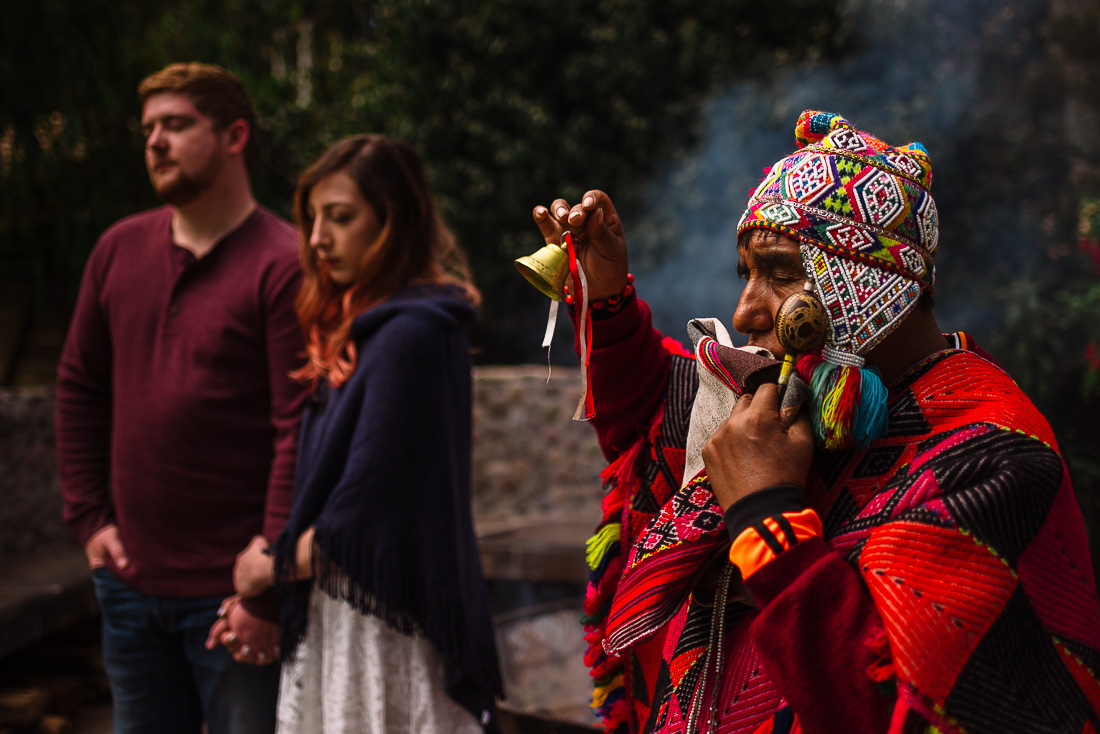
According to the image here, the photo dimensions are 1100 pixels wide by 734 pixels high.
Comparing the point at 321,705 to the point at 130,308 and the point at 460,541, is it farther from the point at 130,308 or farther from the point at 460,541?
the point at 130,308

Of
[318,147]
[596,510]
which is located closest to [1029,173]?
[596,510]

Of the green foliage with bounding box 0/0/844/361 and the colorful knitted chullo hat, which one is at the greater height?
the green foliage with bounding box 0/0/844/361

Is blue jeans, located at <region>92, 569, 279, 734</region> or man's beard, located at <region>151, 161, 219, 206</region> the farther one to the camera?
man's beard, located at <region>151, 161, 219, 206</region>

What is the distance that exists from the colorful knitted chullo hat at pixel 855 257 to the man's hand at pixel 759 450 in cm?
4

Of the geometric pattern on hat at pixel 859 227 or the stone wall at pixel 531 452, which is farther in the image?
the stone wall at pixel 531 452

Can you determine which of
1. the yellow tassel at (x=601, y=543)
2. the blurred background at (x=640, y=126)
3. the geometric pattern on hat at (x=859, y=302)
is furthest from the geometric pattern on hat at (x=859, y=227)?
the blurred background at (x=640, y=126)

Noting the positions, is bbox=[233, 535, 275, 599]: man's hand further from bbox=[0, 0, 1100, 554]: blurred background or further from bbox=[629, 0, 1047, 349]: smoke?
bbox=[0, 0, 1100, 554]: blurred background

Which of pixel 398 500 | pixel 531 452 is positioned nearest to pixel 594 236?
pixel 398 500

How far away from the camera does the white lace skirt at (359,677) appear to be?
2.06 metres

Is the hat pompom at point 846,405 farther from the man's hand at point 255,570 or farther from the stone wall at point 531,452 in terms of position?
the stone wall at point 531,452

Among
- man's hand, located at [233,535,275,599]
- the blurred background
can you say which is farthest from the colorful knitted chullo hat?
the blurred background

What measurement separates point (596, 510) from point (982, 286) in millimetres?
3484

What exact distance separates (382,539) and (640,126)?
604cm

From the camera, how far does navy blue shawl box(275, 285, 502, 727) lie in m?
2.02
